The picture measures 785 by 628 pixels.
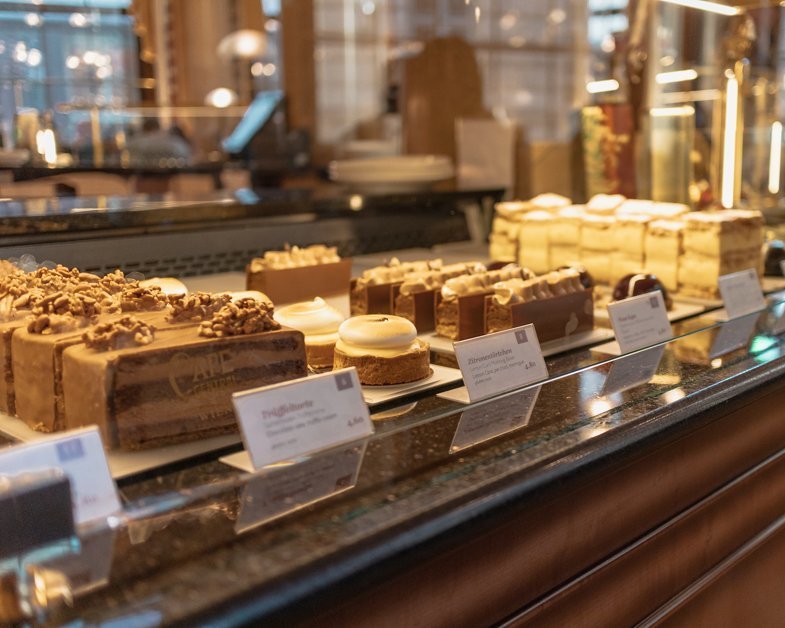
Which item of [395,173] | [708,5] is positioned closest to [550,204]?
[708,5]

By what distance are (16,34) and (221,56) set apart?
1.65 meters

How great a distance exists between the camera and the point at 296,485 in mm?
907

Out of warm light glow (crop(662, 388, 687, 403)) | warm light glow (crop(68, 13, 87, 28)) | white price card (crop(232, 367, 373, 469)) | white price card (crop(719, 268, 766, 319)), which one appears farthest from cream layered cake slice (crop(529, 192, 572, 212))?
warm light glow (crop(68, 13, 87, 28))

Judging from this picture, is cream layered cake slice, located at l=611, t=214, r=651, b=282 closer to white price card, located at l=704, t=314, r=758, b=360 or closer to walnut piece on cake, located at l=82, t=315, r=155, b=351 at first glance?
white price card, located at l=704, t=314, r=758, b=360

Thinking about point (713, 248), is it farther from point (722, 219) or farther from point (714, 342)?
point (714, 342)

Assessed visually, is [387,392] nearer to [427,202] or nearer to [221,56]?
[427,202]

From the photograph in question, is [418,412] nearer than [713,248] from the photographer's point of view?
Yes

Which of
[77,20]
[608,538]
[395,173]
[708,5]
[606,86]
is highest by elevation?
[77,20]

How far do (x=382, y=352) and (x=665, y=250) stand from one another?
1036 millimetres

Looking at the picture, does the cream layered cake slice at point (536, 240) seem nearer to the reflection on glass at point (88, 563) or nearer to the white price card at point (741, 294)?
the white price card at point (741, 294)

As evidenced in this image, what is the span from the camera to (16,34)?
729 cm

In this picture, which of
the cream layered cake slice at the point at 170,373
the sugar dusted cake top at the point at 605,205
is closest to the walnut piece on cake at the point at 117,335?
the cream layered cake slice at the point at 170,373

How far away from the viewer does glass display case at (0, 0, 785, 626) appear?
2.56ft

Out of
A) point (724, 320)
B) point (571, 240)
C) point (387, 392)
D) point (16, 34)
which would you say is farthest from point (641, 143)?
point (16, 34)
